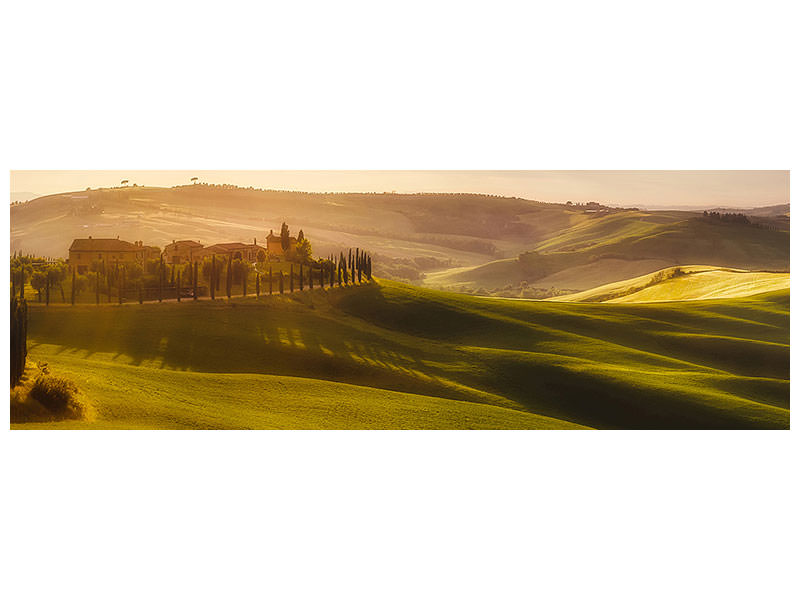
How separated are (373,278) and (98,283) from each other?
5578 mm

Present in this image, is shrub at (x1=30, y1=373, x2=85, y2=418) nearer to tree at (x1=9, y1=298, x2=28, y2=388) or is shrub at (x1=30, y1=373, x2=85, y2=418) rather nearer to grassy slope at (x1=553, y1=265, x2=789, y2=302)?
tree at (x1=9, y1=298, x2=28, y2=388)

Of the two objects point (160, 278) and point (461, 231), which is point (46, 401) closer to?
point (160, 278)

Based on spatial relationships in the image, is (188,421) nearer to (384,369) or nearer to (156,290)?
(156,290)

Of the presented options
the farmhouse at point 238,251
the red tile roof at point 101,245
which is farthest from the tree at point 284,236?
the red tile roof at point 101,245

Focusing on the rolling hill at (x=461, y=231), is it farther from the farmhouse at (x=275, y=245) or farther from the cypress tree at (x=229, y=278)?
the cypress tree at (x=229, y=278)

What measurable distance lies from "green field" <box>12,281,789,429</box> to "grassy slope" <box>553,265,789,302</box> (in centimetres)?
27

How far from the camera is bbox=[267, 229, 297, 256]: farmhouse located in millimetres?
15516

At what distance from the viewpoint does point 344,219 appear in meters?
16.1

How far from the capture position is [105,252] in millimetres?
15047

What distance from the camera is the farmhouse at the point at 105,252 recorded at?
14961 millimetres

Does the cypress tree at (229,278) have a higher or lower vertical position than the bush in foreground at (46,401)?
higher

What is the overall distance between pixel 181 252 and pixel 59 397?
3648 mm

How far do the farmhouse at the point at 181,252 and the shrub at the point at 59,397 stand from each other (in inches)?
122
